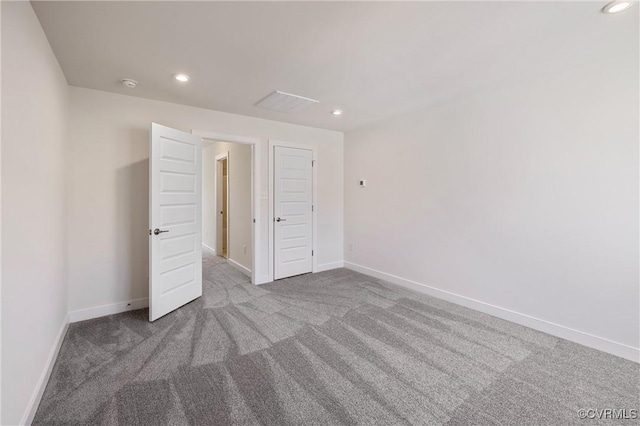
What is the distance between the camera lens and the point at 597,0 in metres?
1.68

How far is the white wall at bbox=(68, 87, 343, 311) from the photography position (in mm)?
2924

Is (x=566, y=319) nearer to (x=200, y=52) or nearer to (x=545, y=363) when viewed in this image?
(x=545, y=363)

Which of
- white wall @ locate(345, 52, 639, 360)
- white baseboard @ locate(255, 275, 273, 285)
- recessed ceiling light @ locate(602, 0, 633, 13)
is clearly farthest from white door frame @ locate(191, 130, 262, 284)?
recessed ceiling light @ locate(602, 0, 633, 13)

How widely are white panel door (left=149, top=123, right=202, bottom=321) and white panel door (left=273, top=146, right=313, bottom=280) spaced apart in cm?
120

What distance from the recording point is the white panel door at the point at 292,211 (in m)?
4.35

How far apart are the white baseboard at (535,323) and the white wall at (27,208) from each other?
3.79 m

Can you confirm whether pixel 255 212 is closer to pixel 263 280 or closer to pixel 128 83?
pixel 263 280

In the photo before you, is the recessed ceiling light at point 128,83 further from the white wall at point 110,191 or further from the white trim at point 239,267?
the white trim at point 239,267

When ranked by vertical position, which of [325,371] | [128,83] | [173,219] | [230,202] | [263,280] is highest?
[128,83]

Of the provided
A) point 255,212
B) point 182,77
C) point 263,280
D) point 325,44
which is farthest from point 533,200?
point 182,77

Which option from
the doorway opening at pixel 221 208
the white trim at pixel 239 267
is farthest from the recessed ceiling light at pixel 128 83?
the doorway opening at pixel 221 208

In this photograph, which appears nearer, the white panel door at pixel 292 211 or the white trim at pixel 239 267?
the white panel door at pixel 292 211

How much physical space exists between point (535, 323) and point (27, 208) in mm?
4211

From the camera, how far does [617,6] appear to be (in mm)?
1729
